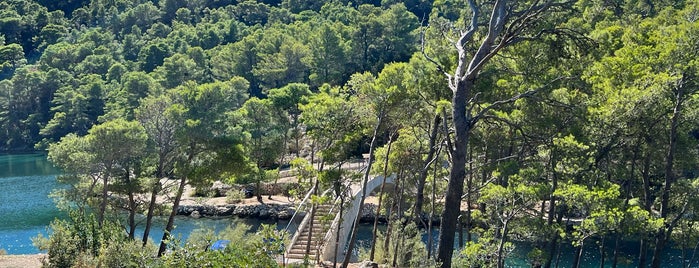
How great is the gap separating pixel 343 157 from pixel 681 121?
757cm

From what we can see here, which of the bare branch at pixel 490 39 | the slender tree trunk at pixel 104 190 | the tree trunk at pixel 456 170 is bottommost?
the slender tree trunk at pixel 104 190

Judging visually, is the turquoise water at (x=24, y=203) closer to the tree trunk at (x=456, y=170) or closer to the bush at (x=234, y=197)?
the bush at (x=234, y=197)

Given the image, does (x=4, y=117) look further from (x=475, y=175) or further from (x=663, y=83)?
(x=663, y=83)

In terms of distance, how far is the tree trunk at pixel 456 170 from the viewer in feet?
18.7

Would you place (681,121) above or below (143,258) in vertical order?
above

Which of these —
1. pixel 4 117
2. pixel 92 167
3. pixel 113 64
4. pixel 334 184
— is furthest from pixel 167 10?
pixel 334 184

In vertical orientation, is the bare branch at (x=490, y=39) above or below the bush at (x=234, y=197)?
above

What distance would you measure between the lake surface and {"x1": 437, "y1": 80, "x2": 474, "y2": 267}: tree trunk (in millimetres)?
7658

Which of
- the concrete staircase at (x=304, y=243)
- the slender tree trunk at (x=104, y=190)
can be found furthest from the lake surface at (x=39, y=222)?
the concrete staircase at (x=304, y=243)

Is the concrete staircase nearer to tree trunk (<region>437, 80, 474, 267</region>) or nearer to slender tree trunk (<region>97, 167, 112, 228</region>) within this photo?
slender tree trunk (<region>97, 167, 112, 228</region>)

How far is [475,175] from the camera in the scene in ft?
58.4

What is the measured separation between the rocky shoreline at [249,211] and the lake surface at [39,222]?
70 centimetres

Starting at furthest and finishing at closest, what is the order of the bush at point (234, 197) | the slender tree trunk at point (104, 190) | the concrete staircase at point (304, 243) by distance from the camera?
the bush at point (234, 197) → the concrete staircase at point (304, 243) → the slender tree trunk at point (104, 190)

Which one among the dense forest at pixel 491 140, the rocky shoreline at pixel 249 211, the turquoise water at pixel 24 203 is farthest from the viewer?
the rocky shoreline at pixel 249 211
